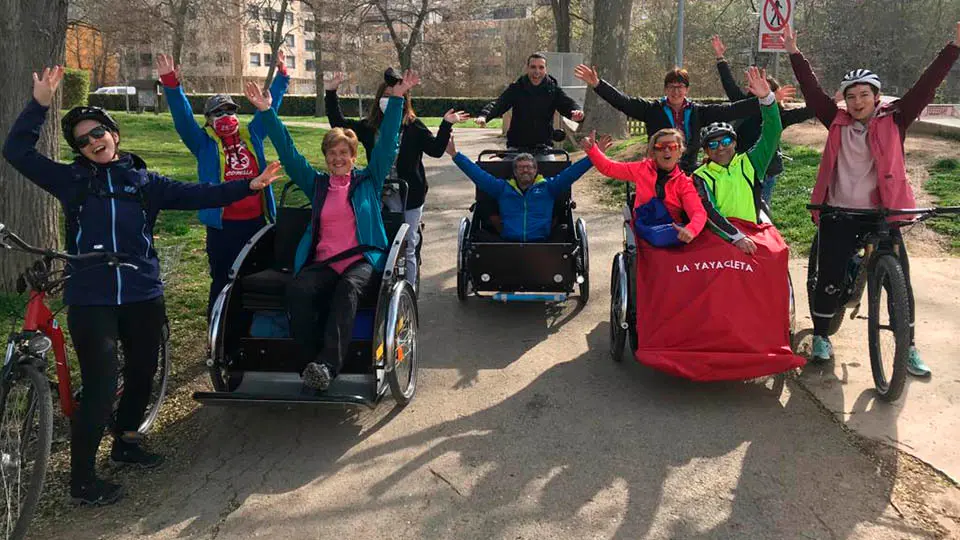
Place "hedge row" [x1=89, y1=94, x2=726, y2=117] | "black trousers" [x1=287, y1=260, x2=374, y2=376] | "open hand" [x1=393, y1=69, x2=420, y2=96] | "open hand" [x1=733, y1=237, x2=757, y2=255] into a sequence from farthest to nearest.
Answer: "hedge row" [x1=89, y1=94, x2=726, y2=117], "open hand" [x1=393, y1=69, x2=420, y2=96], "open hand" [x1=733, y1=237, x2=757, y2=255], "black trousers" [x1=287, y1=260, x2=374, y2=376]

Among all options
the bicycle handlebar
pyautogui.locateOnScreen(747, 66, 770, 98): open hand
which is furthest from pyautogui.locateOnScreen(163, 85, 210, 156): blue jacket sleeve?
pyautogui.locateOnScreen(747, 66, 770, 98): open hand

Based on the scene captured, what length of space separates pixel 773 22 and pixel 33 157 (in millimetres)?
9246

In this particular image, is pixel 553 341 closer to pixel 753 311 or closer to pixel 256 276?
pixel 753 311

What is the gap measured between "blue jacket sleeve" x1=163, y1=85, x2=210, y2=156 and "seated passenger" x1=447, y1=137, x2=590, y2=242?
1954mm

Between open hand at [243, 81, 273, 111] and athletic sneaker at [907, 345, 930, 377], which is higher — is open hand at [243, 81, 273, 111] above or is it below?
above

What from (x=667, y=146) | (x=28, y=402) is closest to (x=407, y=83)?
(x=667, y=146)

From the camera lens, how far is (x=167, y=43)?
139 feet

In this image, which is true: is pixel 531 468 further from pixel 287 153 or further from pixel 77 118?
pixel 77 118

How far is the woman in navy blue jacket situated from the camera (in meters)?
3.45

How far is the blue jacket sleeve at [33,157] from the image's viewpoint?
3436 millimetres

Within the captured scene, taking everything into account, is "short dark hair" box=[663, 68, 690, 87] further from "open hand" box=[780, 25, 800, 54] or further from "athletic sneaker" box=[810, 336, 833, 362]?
"athletic sneaker" box=[810, 336, 833, 362]

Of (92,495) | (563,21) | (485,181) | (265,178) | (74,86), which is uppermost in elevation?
(563,21)

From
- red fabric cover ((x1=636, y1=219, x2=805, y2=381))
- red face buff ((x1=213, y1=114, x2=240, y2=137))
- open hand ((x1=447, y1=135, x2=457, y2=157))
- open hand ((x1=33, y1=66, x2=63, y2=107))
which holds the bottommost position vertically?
red fabric cover ((x1=636, y1=219, x2=805, y2=381))

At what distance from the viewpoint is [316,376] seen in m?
3.81
